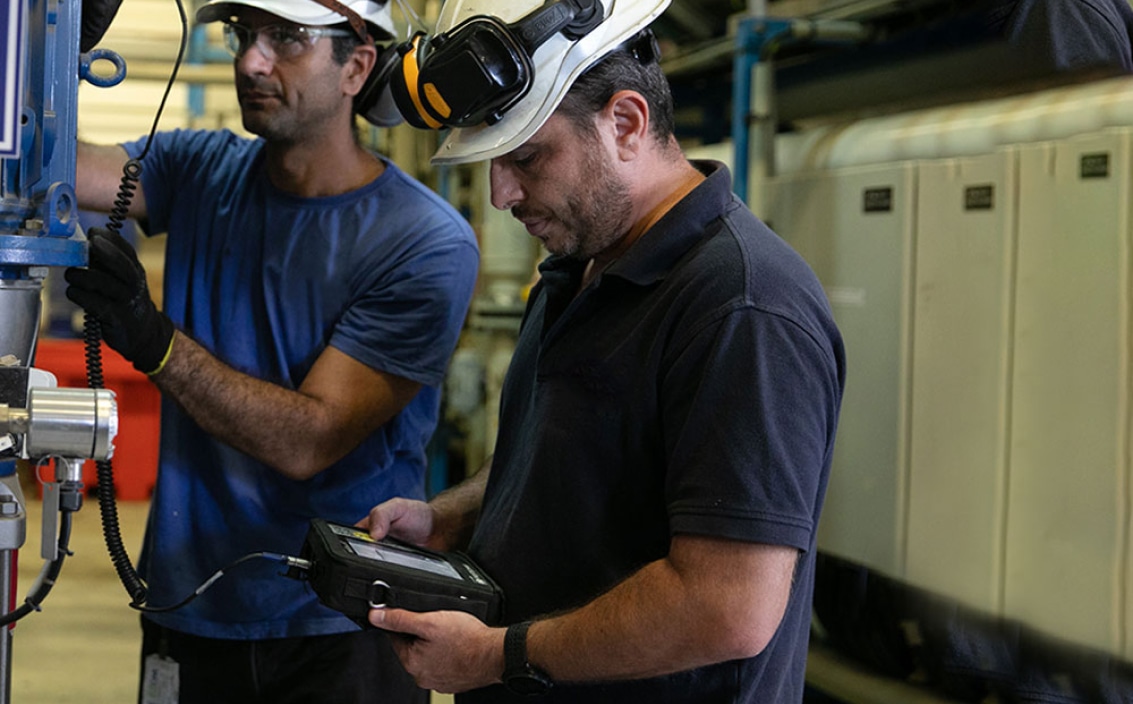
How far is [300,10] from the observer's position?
166 cm

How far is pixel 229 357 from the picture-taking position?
5.60 ft

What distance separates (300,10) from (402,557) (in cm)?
84

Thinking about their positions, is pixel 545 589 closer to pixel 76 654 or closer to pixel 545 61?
pixel 545 61

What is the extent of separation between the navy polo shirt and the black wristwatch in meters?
0.07

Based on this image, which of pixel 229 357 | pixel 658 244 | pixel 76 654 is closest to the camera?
pixel 658 244

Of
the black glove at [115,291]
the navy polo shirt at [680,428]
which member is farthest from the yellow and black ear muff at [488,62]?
the black glove at [115,291]

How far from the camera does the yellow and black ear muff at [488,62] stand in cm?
109

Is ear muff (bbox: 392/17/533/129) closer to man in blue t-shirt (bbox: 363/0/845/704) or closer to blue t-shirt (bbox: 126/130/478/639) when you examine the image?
man in blue t-shirt (bbox: 363/0/845/704)

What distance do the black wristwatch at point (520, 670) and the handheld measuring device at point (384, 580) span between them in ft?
0.26

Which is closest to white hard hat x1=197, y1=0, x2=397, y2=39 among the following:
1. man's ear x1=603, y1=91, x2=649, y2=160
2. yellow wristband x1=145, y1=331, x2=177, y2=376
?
yellow wristband x1=145, y1=331, x2=177, y2=376

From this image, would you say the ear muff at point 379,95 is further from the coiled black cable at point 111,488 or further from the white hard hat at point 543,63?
the white hard hat at point 543,63

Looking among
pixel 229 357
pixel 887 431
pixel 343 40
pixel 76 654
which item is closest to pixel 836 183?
pixel 887 431

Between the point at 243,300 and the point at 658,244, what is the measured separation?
31.7 inches

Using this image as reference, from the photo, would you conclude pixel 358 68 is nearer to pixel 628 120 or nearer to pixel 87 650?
pixel 628 120
